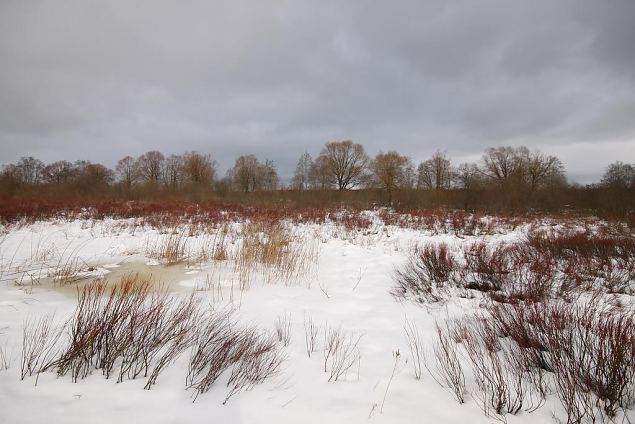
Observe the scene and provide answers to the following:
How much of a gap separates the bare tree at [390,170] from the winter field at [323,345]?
24.3m

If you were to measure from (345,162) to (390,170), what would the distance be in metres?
13.2

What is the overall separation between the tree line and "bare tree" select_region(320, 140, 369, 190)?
0.02 m

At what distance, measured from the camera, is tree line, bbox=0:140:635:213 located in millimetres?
19719

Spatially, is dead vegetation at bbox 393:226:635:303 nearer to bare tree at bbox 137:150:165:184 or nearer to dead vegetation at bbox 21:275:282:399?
dead vegetation at bbox 21:275:282:399

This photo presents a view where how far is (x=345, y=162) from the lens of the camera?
4294 cm

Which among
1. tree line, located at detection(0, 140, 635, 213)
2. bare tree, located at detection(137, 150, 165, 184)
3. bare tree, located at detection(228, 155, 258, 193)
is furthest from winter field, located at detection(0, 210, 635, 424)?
bare tree, located at detection(137, 150, 165, 184)

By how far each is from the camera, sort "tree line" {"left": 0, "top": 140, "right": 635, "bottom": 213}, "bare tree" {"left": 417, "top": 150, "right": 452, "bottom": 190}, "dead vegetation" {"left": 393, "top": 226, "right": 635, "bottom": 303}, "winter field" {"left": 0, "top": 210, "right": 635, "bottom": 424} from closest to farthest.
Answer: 1. "winter field" {"left": 0, "top": 210, "right": 635, "bottom": 424}
2. "dead vegetation" {"left": 393, "top": 226, "right": 635, "bottom": 303}
3. "tree line" {"left": 0, "top": 140, "right": 635, "bottom": 213}
4. "bare tree" {"left": 417, "top": 150, "right": 452, "bottom": 190}

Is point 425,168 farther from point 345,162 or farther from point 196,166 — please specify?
point 196,166

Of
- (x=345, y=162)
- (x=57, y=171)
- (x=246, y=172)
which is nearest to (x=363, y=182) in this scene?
(x=345, y=162)

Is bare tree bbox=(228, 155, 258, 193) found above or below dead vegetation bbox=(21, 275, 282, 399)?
above

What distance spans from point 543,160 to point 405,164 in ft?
82.7

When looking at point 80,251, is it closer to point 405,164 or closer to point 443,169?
point 405,164

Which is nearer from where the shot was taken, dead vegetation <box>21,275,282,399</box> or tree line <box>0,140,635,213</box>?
dead vegetation <box>21,275,282,399</box>

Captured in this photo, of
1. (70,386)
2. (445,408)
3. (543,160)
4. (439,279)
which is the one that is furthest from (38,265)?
(543,160)
